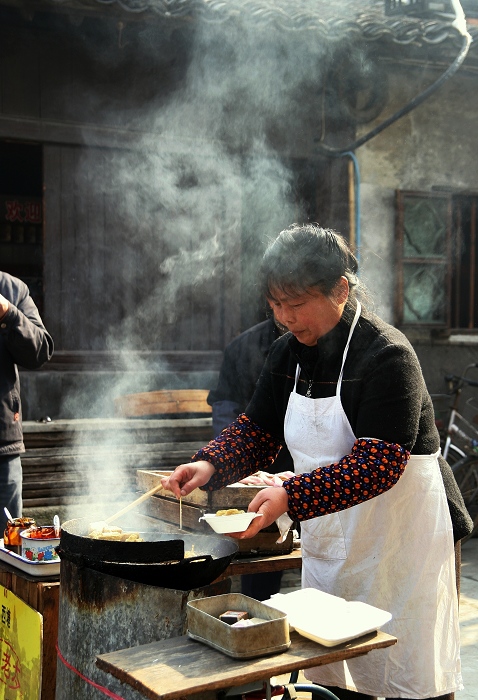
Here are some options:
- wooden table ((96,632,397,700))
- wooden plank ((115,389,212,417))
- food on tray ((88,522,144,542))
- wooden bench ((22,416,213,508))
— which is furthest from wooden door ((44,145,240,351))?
wooden table ((96,632,397,700))

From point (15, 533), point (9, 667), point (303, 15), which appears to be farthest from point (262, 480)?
point (303, 15)

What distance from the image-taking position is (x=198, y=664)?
2.28 m

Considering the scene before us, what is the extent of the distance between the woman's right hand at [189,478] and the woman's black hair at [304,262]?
2.64ft

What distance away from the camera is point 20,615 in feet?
12.3

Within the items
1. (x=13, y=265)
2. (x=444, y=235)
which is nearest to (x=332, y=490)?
(x=444, y=235)

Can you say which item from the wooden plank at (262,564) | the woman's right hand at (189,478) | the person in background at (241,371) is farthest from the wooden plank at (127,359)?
the woman's right hand at (189,478)

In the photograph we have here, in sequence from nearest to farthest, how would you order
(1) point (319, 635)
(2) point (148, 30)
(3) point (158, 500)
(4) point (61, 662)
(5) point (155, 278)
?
(1) point (319, 635)
(4) point (61, 662)
(3) point (158, 500)
(2) point (148, 30)
(5) point (155, 278)

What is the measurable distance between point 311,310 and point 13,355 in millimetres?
2658

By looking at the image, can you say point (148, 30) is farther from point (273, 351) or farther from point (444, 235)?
point (273, 351)

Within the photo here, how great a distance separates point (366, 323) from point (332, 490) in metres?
0.72

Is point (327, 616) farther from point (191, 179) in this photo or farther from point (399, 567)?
point (191, 179)

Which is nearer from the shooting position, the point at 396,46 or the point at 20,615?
the point at 20,615

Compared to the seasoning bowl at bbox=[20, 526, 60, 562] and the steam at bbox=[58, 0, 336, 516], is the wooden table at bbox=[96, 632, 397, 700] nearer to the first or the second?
the seasoning bowl at bbox=[20, 526, 60, 562]

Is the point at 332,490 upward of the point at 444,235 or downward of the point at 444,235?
downward
